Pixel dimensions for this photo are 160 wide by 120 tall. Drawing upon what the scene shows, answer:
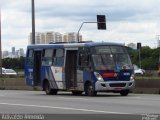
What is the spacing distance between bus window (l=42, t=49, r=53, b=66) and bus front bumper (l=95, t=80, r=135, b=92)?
15.9 ft

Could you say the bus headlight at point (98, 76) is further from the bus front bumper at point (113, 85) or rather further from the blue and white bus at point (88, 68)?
the bus front bumper at point (113, 85)

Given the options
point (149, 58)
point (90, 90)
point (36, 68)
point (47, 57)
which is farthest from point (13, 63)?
point (90, 90)

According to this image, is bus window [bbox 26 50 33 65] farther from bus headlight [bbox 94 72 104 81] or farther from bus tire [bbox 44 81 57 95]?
bus headlight [bbox 94 72 104 81]

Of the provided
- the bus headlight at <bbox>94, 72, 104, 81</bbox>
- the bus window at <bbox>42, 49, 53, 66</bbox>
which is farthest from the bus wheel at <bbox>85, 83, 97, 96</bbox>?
the bus window at <bbox>42, 49, 53, 66</bbox>

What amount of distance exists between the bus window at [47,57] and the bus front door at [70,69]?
5.89 ft

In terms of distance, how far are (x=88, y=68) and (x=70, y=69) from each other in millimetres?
1974

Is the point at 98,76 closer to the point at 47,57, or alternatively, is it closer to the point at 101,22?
the point at 47,57

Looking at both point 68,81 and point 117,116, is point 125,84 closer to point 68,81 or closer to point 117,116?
point 68,81

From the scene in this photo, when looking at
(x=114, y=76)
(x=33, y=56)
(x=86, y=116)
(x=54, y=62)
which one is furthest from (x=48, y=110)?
(x=33, y=56)

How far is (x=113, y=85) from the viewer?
101 ft

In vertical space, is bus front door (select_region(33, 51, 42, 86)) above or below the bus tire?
above

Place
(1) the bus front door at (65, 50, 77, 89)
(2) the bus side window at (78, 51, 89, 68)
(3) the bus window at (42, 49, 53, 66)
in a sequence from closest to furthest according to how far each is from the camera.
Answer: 1. (2) the bus side window at (78, 51, 89, 68)
2. (1) the bus front door at (65, 50, 77, 89)
3. (3) the bus window at (42, 49, 53, 66)

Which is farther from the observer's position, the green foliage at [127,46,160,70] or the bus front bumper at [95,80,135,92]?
the green foliage at [127,46,160,70]

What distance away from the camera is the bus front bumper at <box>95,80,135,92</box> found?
30703mm
